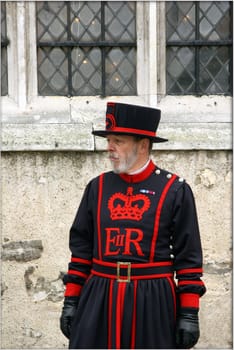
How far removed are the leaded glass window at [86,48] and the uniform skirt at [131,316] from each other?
2.10m

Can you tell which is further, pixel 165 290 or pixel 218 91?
pixel 218 91

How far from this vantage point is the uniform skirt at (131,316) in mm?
2990

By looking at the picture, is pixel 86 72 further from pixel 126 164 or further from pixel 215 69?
pixel 126 164

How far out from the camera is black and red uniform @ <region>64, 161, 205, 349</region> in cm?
300

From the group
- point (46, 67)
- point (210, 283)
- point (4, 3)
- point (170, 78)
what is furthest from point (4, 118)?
Result: point (210, 283)

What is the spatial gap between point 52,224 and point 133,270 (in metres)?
1.66

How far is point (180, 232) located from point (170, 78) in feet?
6.67

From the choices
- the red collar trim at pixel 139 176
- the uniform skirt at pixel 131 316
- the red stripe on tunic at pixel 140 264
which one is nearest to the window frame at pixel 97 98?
the red collar trim at pixel 139 176

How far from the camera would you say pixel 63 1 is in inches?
188

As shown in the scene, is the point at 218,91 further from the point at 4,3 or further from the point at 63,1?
the point at 4,3

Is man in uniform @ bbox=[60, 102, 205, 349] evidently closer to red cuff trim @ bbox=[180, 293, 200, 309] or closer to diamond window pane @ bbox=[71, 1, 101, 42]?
red cuff trim @ bbox=[180, 293, 200, 309]

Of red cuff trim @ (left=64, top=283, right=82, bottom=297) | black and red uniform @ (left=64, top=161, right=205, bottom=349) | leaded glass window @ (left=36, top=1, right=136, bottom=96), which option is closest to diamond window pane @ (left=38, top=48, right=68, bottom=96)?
leaded glass window @ (left=36, top=1, right=136, bottom=96)

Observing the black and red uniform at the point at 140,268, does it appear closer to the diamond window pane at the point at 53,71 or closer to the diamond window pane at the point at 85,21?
the diamond window pane at the point at 53,71

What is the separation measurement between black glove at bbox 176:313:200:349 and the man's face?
75cm
